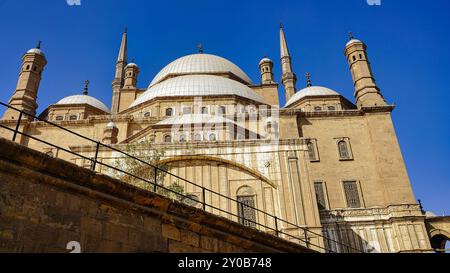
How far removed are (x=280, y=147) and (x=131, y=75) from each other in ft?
67.4

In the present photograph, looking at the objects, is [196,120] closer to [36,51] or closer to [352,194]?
[352,194]

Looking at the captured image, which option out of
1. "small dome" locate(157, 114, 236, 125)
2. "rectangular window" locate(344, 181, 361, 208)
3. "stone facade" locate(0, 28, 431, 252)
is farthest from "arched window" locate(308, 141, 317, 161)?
"small dome" locate(157, 114, 236, 125)

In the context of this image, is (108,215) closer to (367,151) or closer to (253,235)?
(253,235)

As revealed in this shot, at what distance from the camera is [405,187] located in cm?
2025

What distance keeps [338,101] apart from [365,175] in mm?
10277

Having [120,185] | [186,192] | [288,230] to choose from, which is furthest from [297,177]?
[120,185]

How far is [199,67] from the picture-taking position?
3384 cm

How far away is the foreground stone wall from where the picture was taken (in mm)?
4469

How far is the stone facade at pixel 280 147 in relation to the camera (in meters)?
15.9

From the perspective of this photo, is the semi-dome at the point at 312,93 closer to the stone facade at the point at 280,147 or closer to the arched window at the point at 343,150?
the stone facade at the point at 280,147

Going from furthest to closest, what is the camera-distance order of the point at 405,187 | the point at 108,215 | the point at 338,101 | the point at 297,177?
the point at 338,101 → the point at 405,187 → the point at 297,177 → the point at 108,215

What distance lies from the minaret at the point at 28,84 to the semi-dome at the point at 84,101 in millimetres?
5043

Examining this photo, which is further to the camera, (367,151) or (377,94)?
(377,94)

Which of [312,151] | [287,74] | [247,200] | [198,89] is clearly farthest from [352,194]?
[287,74]
